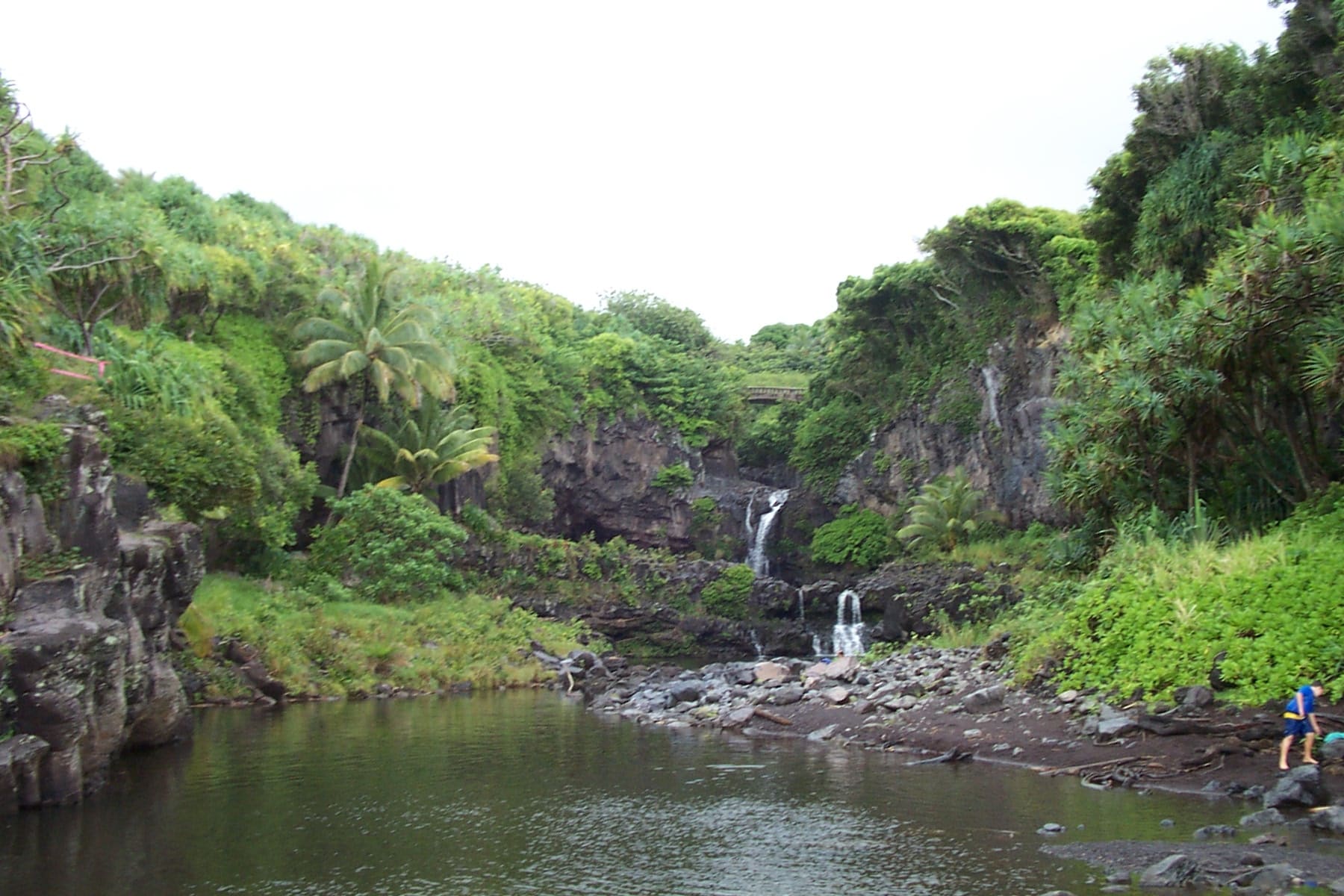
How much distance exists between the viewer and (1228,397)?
56.5ft

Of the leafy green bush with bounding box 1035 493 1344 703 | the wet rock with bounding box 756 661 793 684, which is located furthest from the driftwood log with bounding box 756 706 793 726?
the leafy green bush with bounding box 1035 493 1344 703

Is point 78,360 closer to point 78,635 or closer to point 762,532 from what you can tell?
point 78,635

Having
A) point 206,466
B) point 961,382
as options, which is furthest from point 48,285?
point 961,382

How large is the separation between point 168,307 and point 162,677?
16645 mm

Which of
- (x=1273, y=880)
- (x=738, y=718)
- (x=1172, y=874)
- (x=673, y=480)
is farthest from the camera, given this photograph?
(x=673, y=480)

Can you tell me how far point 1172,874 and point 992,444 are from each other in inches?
1304

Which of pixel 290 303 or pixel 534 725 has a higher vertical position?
pixel 290 303

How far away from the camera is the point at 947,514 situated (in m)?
38.2

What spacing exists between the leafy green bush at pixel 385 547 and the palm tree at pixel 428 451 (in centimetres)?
276

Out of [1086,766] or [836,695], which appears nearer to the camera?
[1086,766]

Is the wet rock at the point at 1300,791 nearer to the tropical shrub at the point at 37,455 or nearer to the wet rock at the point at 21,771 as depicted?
the wet rock at the point at 21,771

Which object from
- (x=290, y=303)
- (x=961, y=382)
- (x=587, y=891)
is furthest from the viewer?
(x=961, y=382)

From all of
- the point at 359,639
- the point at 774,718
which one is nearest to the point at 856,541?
the point at 359,639

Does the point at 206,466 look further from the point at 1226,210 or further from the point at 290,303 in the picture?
the point at 1226,210
